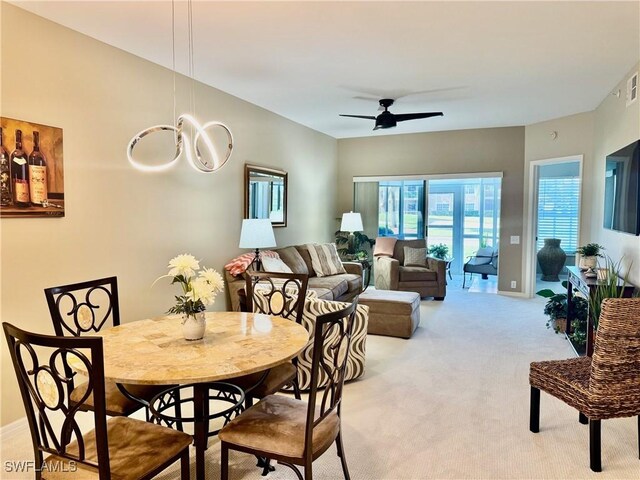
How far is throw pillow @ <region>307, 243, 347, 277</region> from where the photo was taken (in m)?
6.05

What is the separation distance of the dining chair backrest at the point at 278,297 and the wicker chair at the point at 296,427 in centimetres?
93

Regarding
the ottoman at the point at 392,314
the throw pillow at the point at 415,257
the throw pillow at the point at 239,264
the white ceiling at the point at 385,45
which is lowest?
the ottoman at the point at 392,314

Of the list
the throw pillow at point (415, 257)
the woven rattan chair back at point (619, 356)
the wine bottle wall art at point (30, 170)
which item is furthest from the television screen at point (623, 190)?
the wine bottle wall art at point (30, 170)

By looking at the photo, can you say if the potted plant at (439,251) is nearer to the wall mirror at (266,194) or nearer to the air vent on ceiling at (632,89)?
the wall mirror at (266,194)

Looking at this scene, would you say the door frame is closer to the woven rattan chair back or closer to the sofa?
the sofa

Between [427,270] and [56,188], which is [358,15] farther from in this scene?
[427,270]

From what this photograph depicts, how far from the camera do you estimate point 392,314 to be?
15.6 feet

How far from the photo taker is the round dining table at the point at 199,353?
1725mm

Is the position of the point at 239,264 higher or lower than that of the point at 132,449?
higher

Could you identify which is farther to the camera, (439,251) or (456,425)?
(439,251)

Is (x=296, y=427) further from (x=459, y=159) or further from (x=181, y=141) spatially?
(x=459, y=159)

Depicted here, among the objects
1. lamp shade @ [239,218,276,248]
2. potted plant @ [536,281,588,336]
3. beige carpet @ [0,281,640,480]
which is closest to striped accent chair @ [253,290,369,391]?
beige carpet @ [0,281,640,480]

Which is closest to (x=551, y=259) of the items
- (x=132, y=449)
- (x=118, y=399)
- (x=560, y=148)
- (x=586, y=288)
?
(x=560, y=148)

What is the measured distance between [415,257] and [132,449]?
572 centimetres
